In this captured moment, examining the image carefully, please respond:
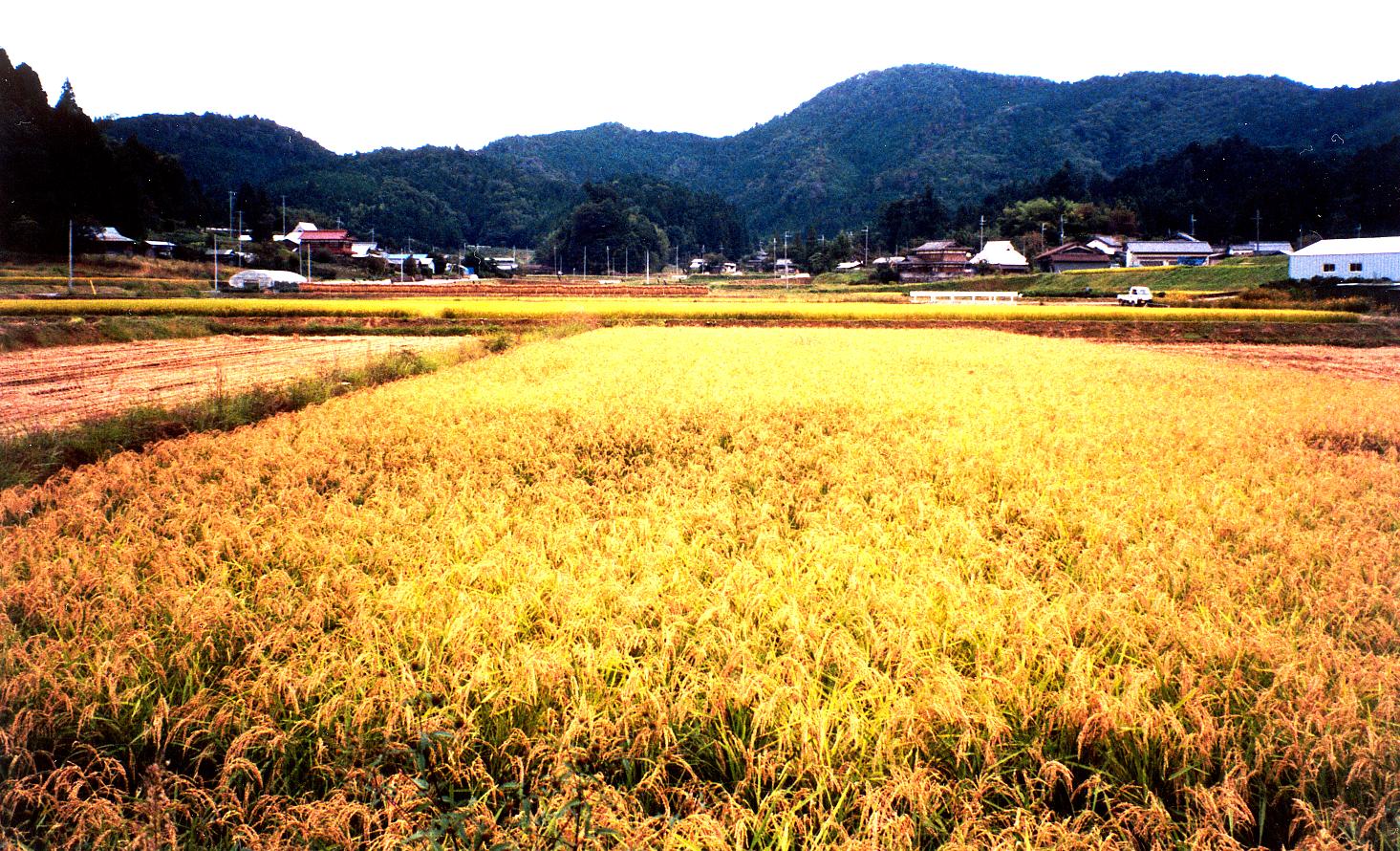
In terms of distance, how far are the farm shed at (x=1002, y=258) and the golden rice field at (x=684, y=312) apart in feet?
148

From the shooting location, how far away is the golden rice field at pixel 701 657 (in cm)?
195

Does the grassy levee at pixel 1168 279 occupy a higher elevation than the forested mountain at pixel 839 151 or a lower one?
lower

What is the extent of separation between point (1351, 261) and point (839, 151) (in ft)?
444

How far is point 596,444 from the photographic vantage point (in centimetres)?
611

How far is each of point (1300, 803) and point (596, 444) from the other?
192 inches

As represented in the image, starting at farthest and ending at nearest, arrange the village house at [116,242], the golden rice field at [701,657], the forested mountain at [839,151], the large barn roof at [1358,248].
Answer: the forested mountain at [839,151] < the village house at [116,242] < the large barn roof at [1358,248] < the golden rice field at [701,657]

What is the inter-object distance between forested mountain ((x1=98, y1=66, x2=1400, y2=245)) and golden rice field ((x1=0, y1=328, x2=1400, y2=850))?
80760mm

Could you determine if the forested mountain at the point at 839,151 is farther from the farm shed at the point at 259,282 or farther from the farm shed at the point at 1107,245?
the farm shed at the point at 259,282

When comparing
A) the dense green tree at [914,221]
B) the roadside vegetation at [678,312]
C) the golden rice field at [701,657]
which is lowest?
the golden rice field at [701,657]

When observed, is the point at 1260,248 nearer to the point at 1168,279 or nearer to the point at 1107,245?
the point at 1107,245

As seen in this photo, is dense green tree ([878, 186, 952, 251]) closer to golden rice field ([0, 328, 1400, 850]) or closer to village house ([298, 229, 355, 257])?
village house ([298, 229, 355, 257])

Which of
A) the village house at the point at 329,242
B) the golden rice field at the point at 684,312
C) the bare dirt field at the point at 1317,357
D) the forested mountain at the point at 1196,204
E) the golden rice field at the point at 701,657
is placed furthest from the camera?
the village house at the point at 329,242

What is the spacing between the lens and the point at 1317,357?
65.1ft

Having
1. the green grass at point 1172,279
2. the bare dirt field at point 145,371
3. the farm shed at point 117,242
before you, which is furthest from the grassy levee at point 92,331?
the green grass at point 1172,279
